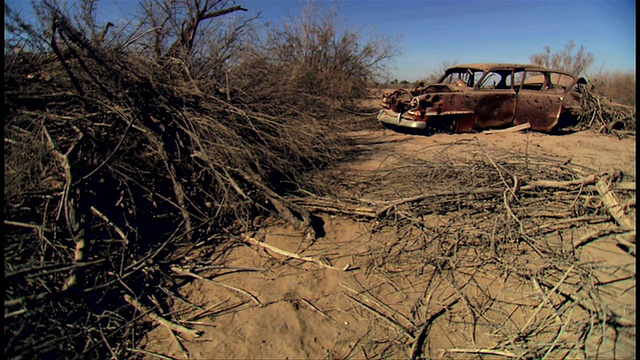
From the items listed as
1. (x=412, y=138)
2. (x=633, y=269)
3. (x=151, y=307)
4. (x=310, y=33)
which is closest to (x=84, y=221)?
(x=151, y=307)

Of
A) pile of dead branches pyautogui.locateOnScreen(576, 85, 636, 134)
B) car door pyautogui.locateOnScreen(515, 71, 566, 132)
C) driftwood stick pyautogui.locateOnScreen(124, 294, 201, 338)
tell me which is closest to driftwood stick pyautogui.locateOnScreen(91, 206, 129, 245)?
driftwood stick pyautogui.locateOnScreen(124, 294, 201, 338)

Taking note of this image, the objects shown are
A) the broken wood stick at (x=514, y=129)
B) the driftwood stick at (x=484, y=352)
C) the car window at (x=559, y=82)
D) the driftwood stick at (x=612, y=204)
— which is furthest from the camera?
the car window at (x=559, y=82)

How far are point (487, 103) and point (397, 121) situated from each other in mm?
2026

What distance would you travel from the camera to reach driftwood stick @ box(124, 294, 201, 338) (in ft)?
8.54

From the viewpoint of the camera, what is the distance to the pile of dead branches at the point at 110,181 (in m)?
2.57

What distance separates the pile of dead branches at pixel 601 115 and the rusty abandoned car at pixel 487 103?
1.03m

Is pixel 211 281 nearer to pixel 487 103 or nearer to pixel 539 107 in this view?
pixel 487 103

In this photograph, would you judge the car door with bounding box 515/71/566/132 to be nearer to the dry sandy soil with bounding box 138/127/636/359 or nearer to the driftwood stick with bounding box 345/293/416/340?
the dry sandy soil with bounding box 138/127/636/359

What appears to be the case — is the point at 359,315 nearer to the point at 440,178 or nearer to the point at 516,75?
the point at 440,178

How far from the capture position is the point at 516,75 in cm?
864

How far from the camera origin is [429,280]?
3.22m

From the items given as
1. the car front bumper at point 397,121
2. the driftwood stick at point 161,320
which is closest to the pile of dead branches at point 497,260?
the driftwood stick at point 161,320

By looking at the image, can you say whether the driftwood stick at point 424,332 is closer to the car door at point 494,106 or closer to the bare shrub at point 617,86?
the car door at point 494,106

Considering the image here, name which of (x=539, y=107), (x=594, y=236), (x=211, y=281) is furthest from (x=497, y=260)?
(x=539, y=107)
